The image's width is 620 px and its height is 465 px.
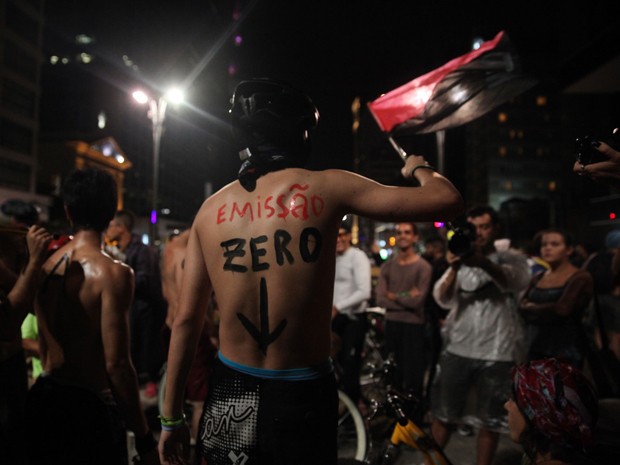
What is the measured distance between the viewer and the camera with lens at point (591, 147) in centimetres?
210

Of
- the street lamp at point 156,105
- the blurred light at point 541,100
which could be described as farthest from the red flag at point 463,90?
A: the blurred light at point 541,100

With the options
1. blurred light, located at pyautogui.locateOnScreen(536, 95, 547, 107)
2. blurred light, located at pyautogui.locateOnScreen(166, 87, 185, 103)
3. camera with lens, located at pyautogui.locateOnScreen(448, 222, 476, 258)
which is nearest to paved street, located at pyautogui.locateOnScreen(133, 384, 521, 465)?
camera with lens, located at pyautogui.locateOnScreen(448, 222, 476, 258)

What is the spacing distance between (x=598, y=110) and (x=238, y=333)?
20462mm

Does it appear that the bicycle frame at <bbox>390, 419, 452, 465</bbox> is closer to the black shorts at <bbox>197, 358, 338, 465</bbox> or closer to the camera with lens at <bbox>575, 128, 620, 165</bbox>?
the black shorts at <bbox>197, 358, 338, 465</bbox>

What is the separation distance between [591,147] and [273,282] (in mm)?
1641

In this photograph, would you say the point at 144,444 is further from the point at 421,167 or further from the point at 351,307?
the point at 351,307

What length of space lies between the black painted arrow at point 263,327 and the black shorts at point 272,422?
0.15 meters

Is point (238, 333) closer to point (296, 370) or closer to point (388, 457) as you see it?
point (296, 370)

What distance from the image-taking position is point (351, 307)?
598 centimetres

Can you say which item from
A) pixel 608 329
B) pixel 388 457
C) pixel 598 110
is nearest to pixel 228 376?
pixel 388 457

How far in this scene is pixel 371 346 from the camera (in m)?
8.15

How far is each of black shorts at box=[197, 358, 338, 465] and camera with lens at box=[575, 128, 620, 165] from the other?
159 cm

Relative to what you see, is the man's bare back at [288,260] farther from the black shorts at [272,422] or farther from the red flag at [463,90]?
the red flag at [463,90]

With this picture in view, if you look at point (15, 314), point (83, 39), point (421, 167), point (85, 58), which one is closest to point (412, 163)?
point (421, 167)
